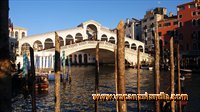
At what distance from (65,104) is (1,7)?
44.5 feet

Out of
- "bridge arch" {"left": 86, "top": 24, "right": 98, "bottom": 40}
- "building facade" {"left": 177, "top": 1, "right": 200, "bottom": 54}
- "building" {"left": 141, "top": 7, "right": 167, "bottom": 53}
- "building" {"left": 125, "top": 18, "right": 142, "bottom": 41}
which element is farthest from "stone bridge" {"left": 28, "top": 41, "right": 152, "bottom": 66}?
"building" {"left": 125, "top": 18, "right": 142, "bottom": 41}

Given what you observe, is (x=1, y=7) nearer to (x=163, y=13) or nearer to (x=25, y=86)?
(x=25, y=86)

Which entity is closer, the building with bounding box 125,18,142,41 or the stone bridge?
the stone bridge

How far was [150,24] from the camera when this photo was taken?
192ft

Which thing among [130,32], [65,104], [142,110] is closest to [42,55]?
[65,104]

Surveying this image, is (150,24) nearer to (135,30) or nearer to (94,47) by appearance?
(135,30)

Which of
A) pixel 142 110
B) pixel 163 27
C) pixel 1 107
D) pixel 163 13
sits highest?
pixel 163 13

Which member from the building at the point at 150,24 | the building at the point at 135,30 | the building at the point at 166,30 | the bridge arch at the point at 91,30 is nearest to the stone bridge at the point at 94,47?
the building at the point at 166,30

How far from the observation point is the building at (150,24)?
5656cm

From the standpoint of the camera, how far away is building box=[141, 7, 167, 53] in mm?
56556

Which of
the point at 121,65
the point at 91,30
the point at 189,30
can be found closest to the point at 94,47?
the point at 91,30

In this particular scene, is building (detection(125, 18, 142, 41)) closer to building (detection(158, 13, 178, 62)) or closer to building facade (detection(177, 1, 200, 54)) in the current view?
building (detection(158, 13, 178, 62))

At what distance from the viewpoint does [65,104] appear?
16.2 meters

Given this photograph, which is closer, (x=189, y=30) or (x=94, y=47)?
(x=94, y=47)
